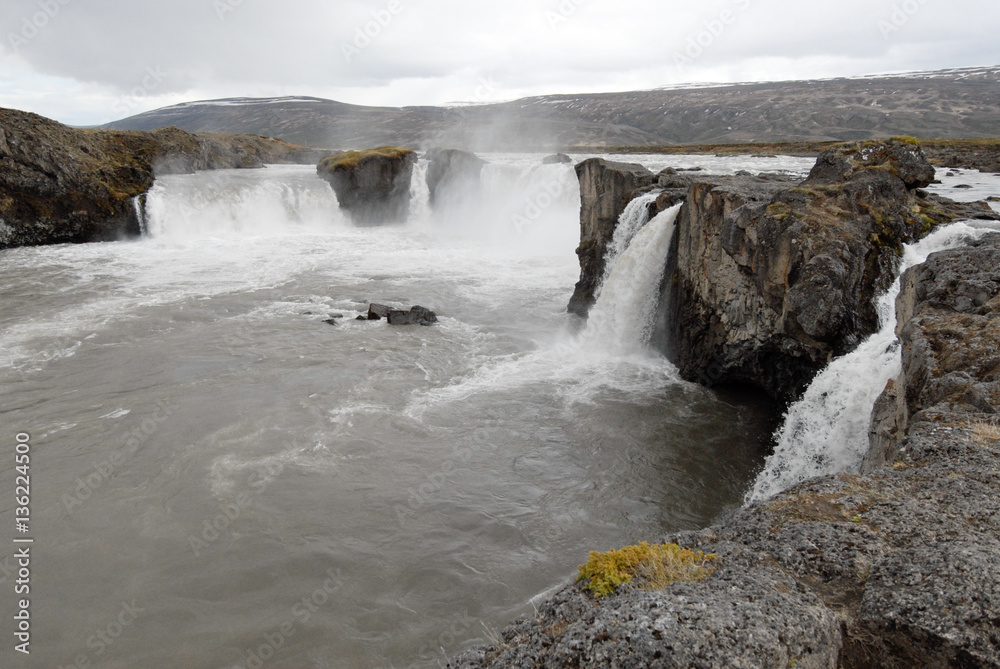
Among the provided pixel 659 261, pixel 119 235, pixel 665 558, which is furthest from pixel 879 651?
pixel 119 235

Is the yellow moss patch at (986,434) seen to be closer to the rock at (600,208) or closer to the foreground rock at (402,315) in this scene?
the rock at (600,208)

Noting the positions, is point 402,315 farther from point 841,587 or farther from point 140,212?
point 140,212

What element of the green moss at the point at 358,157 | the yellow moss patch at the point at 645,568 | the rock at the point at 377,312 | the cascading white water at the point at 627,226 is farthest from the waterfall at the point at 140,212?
the yellow moss patch at the point at 645,568

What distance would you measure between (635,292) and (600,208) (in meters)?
4.98

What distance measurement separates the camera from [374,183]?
42.5m

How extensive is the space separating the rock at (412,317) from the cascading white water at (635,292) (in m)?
6.01

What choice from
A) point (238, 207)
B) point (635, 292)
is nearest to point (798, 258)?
point (635, 292)

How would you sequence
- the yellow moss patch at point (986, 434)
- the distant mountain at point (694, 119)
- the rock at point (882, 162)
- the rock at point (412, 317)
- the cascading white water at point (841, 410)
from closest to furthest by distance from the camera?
the yellow moss patch at point (986, 434) < the cascading white water at point (841, 410) < the rock at point (882, 162) < the rock at point (412, 317) < the distant mountain at point (694, 119)

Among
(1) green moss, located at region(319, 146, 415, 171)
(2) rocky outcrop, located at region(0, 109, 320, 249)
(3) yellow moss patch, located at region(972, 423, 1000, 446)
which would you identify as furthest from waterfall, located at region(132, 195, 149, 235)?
(3) yellow moss patch, located at region(972, 423, 1000, 446)

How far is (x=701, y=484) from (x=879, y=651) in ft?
24.5

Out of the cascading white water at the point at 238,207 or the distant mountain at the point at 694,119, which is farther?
the distant mountain at the point at 694,119

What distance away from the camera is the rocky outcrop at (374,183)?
4203 centimetres

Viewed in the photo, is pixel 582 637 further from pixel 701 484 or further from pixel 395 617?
pixel 701 484

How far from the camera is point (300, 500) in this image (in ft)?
33.9
